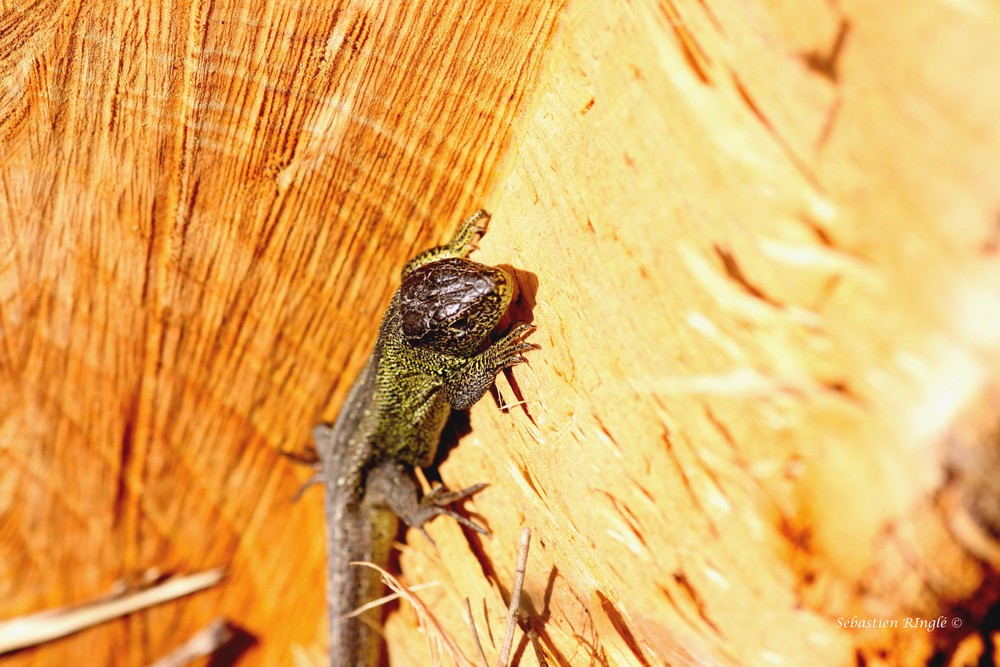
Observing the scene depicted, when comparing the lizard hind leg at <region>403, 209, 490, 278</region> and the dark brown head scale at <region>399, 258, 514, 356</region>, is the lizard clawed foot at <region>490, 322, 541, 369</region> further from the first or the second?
the lizard hind leg at <region>403, 209, 490, 278</region>

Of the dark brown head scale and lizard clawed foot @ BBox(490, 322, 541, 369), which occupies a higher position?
the dark brown head scale

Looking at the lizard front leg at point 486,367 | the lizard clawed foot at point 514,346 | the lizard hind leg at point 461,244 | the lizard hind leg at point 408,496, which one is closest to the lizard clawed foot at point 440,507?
the lizard hind leg at point 408,496

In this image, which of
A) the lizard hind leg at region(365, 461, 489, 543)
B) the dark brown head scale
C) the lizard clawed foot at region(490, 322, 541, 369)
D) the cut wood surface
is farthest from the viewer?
the lizard hind leg at region(365, 461, 489, 543)

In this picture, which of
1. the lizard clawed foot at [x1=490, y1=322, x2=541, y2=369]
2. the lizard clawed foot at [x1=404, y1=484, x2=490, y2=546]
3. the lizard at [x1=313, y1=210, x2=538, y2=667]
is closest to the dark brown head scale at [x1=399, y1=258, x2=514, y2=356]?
the lizard at [x1=313, y1=210, x2=538, y2=667]

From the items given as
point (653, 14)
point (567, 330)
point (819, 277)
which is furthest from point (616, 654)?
point (653, 14)

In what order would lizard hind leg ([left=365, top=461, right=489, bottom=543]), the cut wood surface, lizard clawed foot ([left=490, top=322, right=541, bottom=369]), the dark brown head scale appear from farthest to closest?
lizard hind leg ([left=365, top=461, right=489, bottom=543]), the dark brown head scale, lizard clawed foot ([left=490, top=322, right=541, bottom=369]), the cut wood surface

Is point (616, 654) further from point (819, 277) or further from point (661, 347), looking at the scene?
point (819, 277)

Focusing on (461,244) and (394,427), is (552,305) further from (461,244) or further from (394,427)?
(394,427)
